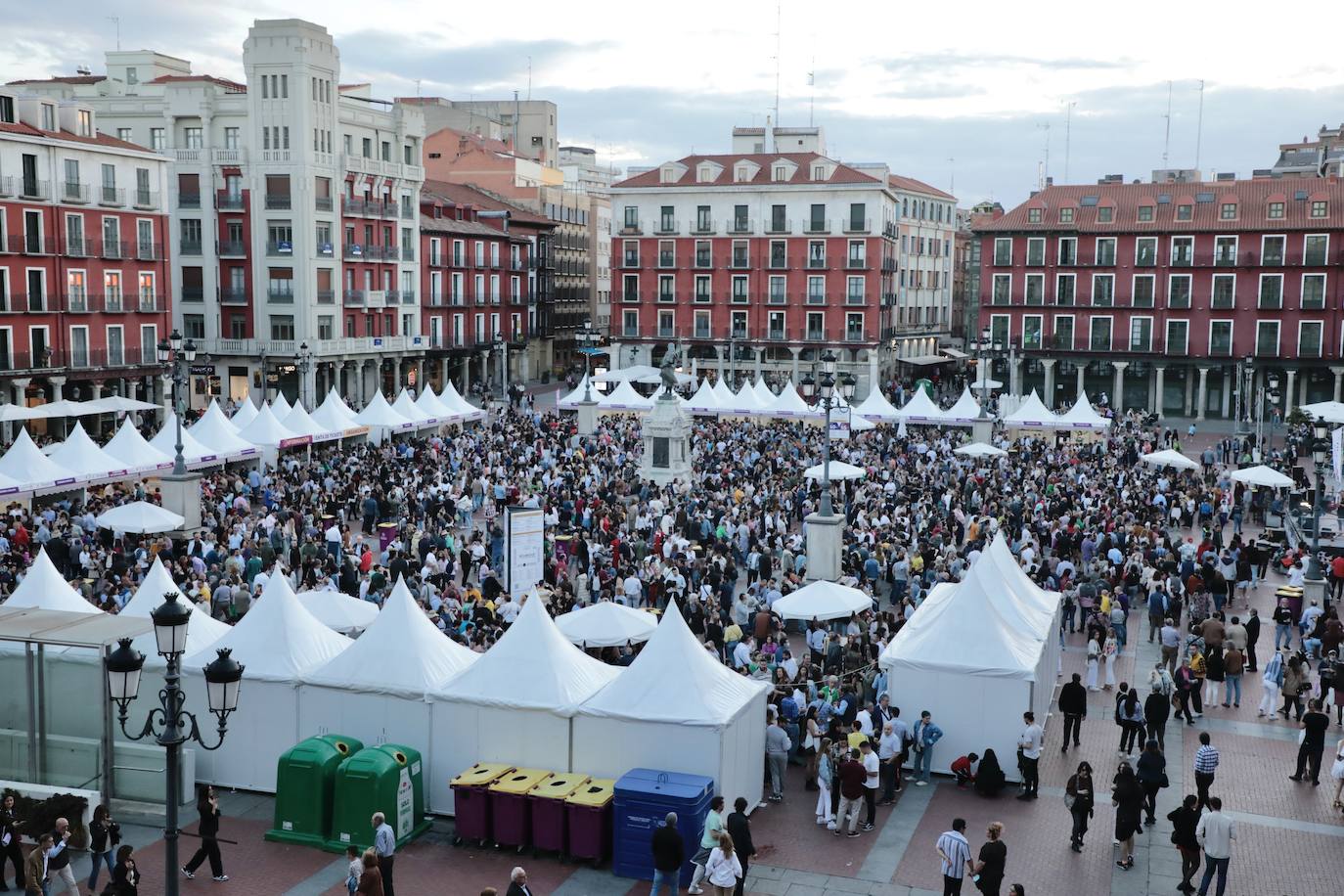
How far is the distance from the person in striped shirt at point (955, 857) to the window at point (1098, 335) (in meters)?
53.0

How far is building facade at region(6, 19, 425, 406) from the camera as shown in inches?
2120

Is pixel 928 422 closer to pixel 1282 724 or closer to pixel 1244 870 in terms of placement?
pixel 1282 724

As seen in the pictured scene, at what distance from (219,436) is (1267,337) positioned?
1811 inches

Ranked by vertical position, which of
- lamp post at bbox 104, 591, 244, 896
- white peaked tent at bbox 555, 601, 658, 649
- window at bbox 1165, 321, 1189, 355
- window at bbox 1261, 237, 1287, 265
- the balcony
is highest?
the balcony

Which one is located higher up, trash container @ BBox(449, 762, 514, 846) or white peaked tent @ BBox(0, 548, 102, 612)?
white peaked tent @ BBox(0, 548, 102, 612)

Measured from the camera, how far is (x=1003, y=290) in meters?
63.3

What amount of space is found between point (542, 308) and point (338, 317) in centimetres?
2321

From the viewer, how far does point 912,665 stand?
15.7 meters

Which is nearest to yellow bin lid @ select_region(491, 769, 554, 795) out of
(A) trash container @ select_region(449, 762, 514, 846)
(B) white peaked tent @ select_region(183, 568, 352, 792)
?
(A) trash container @ select_region(449, 762, 514, 846)

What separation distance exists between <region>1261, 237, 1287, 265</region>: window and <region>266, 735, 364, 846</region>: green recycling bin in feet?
179

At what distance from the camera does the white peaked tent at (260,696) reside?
14891mm

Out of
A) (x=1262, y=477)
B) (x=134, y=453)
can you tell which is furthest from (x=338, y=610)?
(x=1262, y=477)

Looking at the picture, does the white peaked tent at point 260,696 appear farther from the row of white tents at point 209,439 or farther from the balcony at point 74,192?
the balcony at point 74,192

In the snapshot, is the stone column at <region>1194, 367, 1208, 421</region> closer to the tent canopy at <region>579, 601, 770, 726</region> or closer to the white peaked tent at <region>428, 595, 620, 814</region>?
the tent canopy at <region>579, 601, 770, 726</region>
